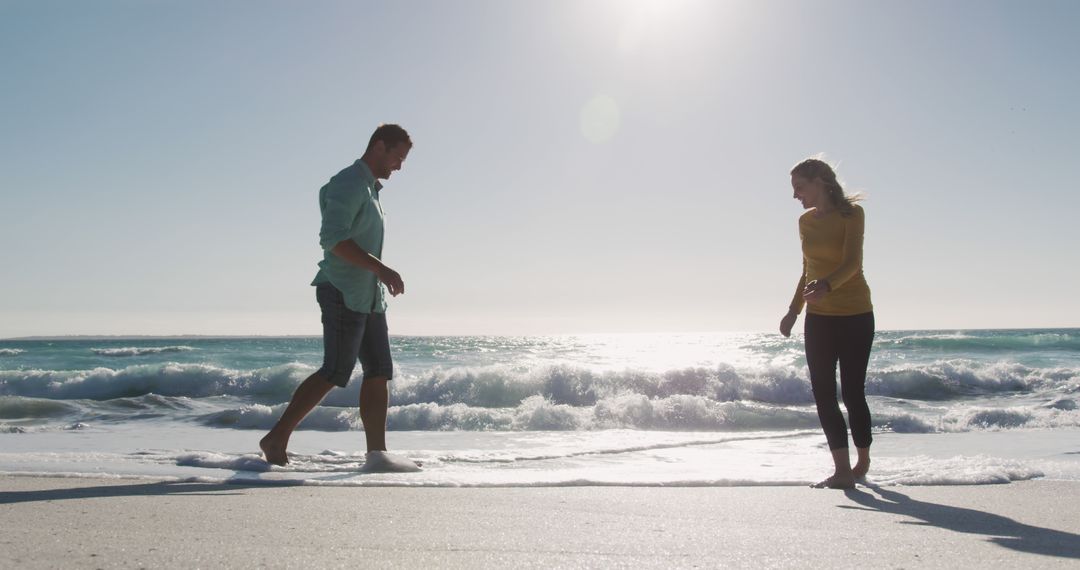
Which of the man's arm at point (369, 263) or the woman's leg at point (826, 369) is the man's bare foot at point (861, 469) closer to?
the woman's leg at point (826, 369)

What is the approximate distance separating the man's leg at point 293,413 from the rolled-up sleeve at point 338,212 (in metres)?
0.61

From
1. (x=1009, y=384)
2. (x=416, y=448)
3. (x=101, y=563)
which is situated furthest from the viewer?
(x=1009, y=384)

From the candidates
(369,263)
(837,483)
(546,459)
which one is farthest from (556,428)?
(837,483)

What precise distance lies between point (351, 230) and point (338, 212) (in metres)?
0.10

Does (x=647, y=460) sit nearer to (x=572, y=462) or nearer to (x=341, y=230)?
(x=572, y=462)

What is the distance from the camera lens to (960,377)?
570 inches

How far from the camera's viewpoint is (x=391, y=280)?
3.38m

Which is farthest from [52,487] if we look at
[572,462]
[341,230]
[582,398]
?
[582,398]

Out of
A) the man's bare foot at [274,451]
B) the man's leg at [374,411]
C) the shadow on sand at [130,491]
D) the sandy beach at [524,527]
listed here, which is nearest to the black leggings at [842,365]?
the sandy beach at [524,527]

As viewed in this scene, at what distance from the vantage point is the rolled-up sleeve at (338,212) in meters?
3.53

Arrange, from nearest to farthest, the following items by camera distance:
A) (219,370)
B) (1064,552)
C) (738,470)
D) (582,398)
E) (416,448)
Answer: (1064,552)
(738,470)
(416,448)
(582,398)
(219,370)

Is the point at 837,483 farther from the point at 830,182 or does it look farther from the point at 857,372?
the point at 830,182

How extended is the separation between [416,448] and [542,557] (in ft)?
12.8

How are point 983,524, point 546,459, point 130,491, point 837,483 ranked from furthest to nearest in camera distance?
point 546,459 → point 837,483 → point 130,491 → point 983,524
